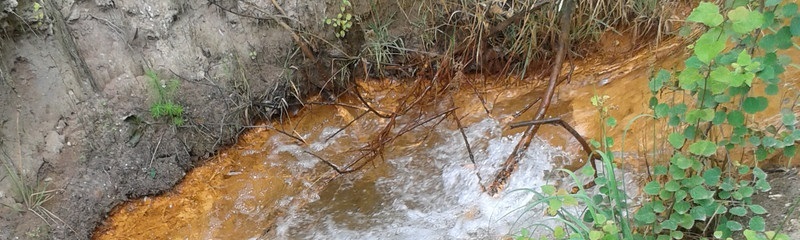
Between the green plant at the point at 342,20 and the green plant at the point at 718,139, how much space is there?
222 cm

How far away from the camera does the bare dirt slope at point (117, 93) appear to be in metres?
2.95

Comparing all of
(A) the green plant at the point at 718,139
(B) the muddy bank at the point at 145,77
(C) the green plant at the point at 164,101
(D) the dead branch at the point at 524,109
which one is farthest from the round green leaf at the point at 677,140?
(C) the green plant at the point at 164,101

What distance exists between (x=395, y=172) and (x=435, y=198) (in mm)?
345

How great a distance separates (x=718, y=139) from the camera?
71.4 inches

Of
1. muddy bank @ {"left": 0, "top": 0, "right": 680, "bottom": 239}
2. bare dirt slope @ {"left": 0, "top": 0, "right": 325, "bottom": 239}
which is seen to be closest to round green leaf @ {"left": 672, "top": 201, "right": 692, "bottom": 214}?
muddy bank @ {"left": 0, "top": 0, "right": 680, "bottom": 239}

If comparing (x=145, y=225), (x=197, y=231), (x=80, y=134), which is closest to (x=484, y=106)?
(x=197, y=231)

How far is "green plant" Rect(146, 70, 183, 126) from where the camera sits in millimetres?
3338

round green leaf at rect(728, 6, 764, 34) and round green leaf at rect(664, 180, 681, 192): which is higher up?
round green leaf at rect(728, 6, 764, 34)

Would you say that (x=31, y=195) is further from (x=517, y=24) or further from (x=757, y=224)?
(x=757, y=224)

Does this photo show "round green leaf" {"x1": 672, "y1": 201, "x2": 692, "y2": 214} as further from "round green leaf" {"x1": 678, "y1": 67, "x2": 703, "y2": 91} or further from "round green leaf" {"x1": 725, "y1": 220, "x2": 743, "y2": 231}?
"round green leaf" {"x1": 678, "y1": 67, "x2": 703, "y2": 91}

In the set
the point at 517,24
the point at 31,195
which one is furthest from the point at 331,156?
the point at 31,195

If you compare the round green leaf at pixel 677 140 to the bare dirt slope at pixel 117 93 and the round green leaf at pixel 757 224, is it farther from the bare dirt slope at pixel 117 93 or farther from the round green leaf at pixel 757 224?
the bare dirt slope at pixel 117 93

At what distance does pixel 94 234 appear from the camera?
10.1 feet

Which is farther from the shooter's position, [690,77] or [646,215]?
[646,215]
